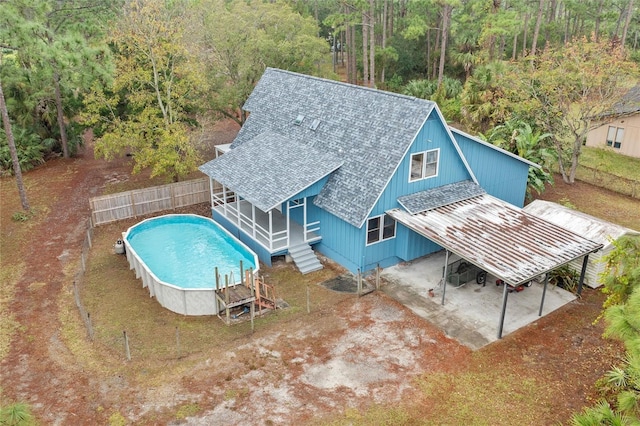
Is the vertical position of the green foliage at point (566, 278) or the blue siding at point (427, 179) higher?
the blue siding at point (427, 179)

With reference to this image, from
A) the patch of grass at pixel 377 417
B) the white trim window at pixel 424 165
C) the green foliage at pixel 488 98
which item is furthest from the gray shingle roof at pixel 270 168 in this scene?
the green foliage at pixel 488 98

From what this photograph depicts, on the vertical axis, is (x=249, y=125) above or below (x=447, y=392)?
above

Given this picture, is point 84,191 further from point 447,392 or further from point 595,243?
point 595,243

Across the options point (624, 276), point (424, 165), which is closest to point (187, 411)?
point (624, 276)

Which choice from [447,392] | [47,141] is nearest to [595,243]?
[447,392]

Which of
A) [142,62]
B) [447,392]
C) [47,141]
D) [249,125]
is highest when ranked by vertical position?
[142,62]

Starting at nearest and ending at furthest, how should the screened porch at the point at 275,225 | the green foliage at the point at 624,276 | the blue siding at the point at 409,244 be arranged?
the green foliage at the point at 624,276
the blue siding at the point at 409,244
the screened porch at the point at 275,225

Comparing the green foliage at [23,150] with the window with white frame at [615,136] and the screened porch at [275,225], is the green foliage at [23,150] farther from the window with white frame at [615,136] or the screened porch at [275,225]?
the window with white frame at [615,136]

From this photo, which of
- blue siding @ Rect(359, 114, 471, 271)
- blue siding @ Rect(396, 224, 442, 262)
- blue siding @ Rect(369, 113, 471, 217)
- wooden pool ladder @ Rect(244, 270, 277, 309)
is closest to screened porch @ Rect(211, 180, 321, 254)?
wooden pool ladder @ Rect(244, 270, 277, 309)

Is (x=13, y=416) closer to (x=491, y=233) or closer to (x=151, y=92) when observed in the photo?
(x=491, y=233)
